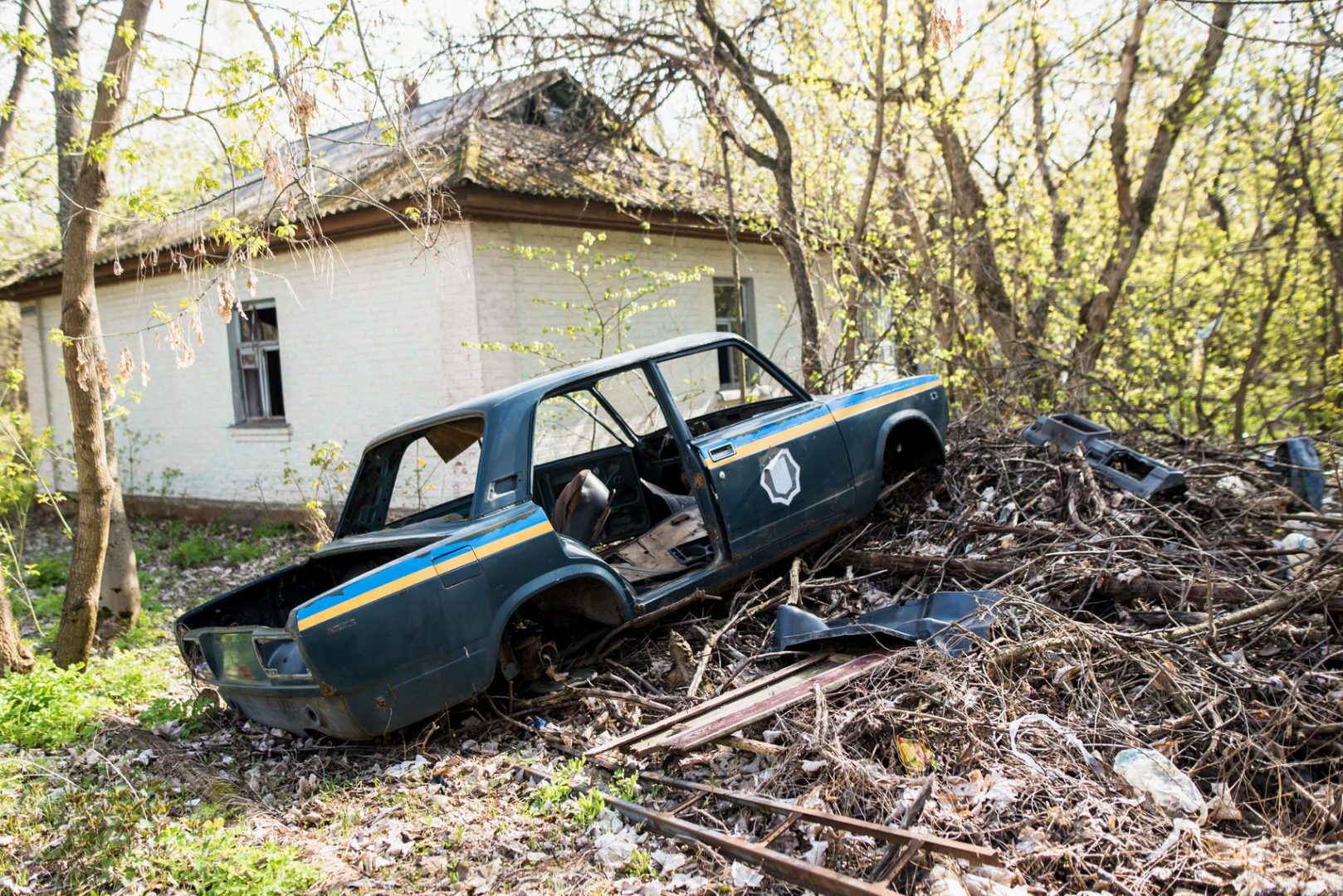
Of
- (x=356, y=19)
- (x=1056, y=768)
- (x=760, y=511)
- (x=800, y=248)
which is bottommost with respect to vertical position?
(x=1056, y=768)

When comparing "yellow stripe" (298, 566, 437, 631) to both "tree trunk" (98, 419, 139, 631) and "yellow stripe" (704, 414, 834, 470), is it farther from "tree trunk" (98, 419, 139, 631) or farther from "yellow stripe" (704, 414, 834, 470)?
"tree trunk" (98, 419, 139, 631)

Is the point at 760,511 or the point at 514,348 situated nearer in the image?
the point at 760,511

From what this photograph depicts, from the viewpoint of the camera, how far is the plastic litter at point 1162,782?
124 inches

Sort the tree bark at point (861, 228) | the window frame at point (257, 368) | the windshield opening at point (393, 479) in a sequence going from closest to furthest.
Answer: the windshield opening at point (393, 479), the tree bark at point (861, 228), the window frame at point (257, 368)

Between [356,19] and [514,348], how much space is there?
12.3 ft

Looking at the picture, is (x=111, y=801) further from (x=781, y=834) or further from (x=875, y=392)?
(x=875, y=392)

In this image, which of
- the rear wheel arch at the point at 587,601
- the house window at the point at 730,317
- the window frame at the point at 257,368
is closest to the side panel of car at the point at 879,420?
the rear wheel arch at the point at 587,601

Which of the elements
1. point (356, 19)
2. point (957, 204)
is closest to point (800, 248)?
point (957, 204)

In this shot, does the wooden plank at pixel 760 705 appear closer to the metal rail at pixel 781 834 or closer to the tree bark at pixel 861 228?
the metal rail at pixel 781 834

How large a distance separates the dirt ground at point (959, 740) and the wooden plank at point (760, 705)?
7 cm

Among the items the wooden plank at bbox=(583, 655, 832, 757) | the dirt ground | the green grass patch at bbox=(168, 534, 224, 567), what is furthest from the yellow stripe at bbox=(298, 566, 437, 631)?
the green grass patch at bbox=(168, 534, 224, 567)

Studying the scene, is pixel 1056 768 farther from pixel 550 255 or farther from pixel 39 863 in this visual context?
pixel 550 255

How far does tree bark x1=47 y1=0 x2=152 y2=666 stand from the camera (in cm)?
557

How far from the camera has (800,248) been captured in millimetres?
9617
